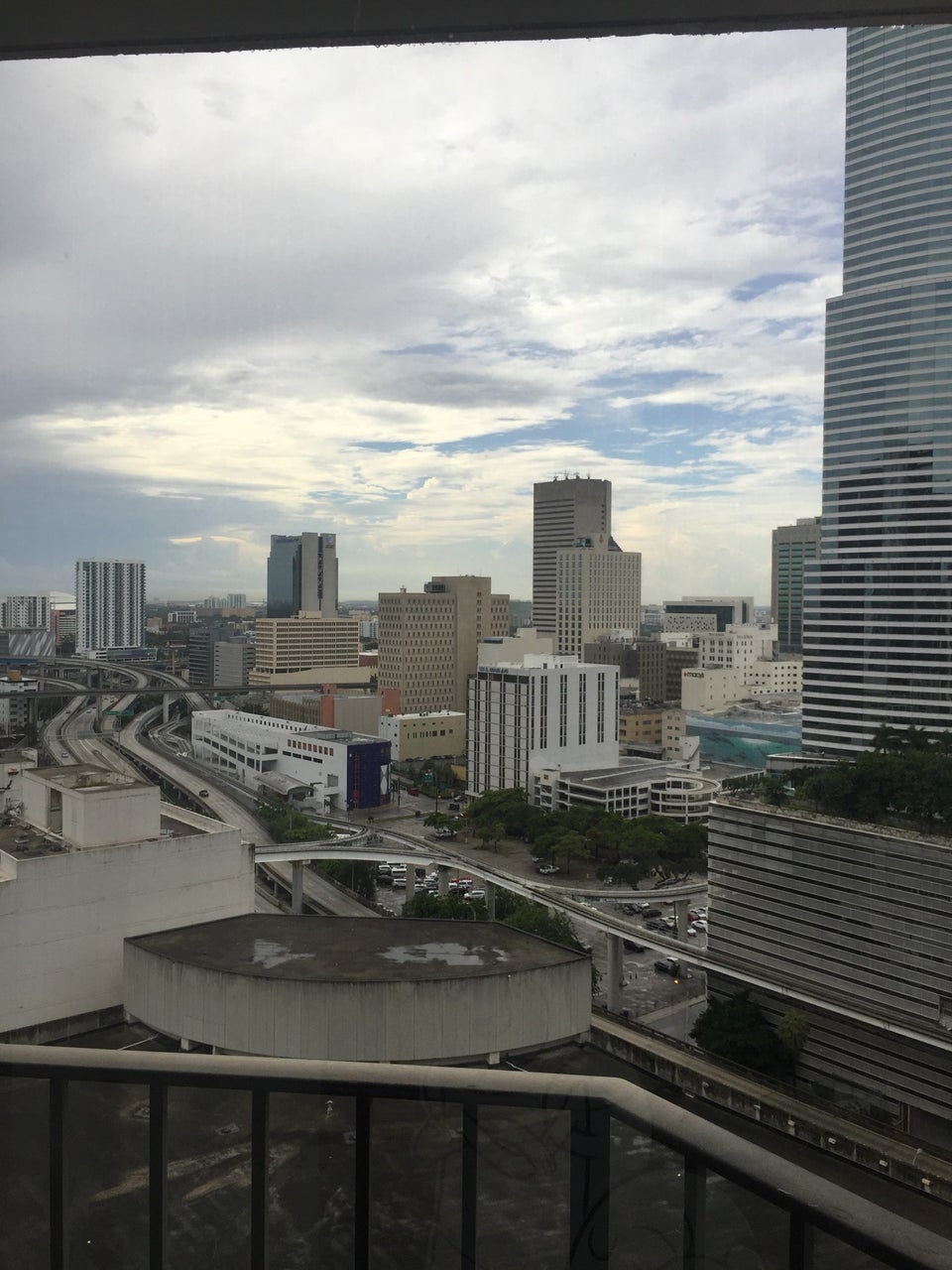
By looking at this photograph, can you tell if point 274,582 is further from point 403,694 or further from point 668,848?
point 403,694

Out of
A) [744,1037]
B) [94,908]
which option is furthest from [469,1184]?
[744,1037]

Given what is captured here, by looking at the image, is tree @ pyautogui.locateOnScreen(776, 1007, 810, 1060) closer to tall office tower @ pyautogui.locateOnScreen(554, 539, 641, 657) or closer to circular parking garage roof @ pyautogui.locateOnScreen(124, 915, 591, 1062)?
circular parking garage roof @ pyautogui.locateOnScreen(124, 915, 591, 1062)

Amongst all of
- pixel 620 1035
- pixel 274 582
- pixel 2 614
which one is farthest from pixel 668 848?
pixel 2 614

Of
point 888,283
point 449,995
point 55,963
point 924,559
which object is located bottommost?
point 55,963

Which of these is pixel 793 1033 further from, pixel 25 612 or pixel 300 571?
pixel 25 612

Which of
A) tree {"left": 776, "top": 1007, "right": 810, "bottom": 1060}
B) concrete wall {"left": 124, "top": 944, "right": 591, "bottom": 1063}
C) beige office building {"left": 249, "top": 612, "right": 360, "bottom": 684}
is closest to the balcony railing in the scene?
concrete wall {"left": 124, "top": 944, "right": 591, "bottom": 1063}

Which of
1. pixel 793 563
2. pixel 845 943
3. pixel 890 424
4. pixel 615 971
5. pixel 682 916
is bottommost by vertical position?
pixel 682 916

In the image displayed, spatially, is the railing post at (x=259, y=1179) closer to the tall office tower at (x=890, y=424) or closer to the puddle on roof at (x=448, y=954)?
the puddle on roof at (x=448, y=954)
